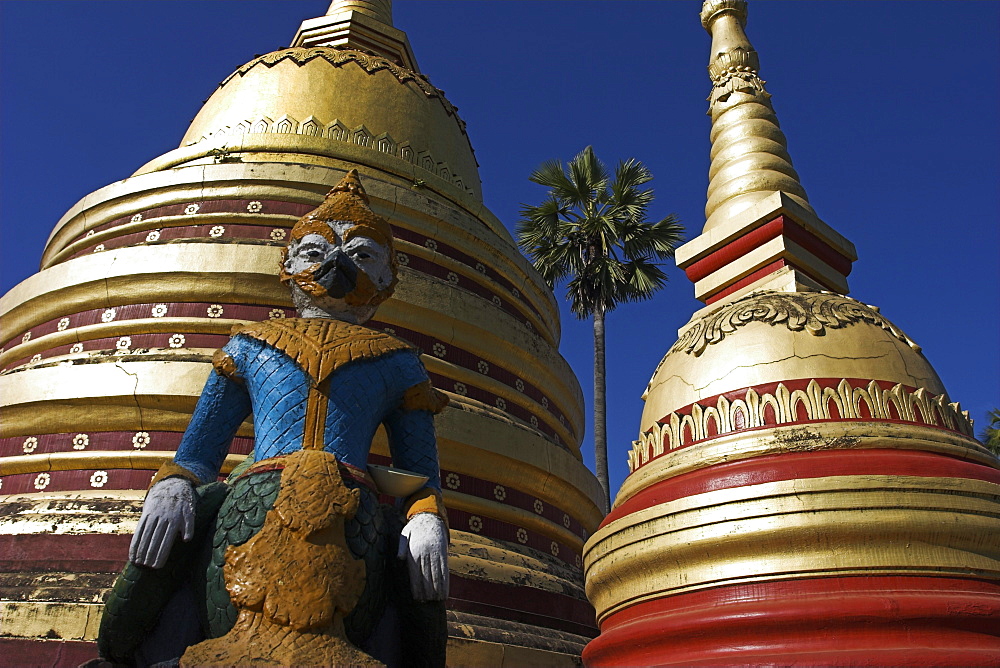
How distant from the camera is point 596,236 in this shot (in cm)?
2105

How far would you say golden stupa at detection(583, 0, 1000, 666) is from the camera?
420 cm

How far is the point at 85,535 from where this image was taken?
19.4 feet

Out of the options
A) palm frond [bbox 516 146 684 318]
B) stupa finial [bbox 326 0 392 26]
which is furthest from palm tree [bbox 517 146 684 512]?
stupa finial [bbox 326 0 392 26]

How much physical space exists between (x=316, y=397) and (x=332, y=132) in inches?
268

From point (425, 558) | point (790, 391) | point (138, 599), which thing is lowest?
point (138, 599)

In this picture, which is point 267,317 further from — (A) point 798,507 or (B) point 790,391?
(A) point 798,507

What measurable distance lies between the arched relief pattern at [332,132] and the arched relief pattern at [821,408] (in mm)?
5701

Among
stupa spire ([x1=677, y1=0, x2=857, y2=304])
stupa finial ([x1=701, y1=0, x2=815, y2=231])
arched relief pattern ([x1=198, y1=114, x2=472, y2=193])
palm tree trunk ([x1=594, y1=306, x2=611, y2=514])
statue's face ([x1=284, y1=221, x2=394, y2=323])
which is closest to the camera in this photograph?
statue's face ([x1=284, y1=221, x2=394, y2=323])

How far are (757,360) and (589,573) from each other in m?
1.71

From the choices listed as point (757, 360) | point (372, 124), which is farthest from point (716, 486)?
point (372, 124)

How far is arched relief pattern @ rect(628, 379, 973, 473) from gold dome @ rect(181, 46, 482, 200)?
543 centimetres

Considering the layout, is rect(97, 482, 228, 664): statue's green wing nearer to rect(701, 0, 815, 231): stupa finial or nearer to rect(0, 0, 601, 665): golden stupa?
rect(0, 0, 601, 665): golden stupa

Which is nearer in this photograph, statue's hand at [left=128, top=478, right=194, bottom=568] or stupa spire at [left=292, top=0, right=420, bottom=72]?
statue's hand at [left=128, top=478, right=194, bottom=568]

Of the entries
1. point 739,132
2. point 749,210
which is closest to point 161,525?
point 749,210
